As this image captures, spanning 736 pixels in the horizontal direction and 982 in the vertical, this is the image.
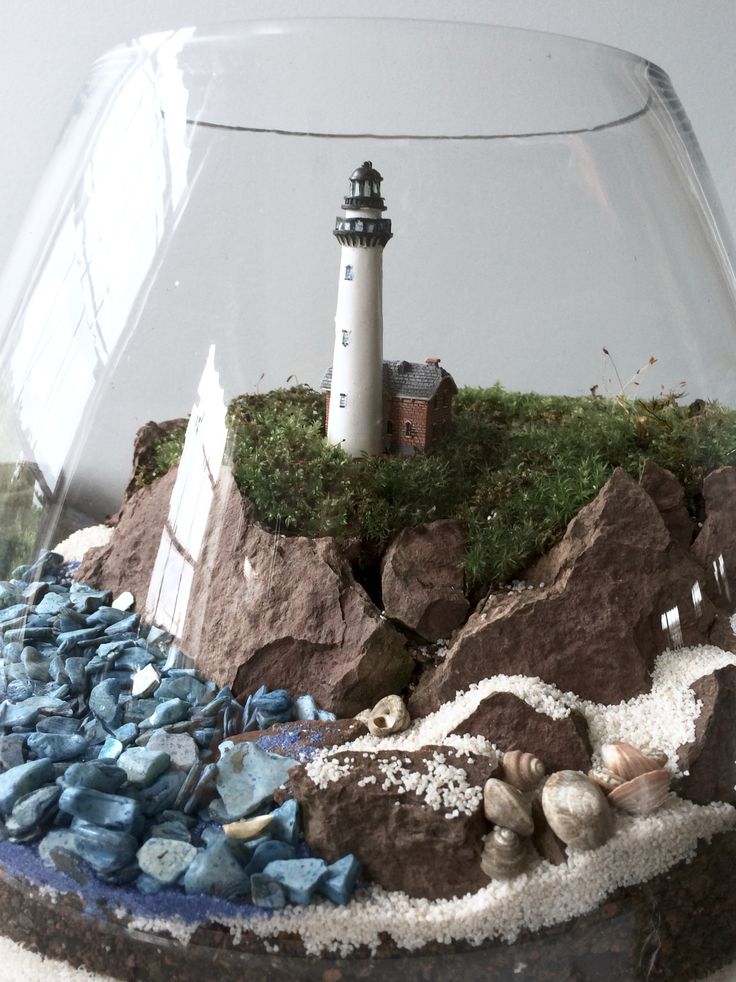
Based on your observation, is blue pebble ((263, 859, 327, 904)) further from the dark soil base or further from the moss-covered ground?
the moss-covered ground

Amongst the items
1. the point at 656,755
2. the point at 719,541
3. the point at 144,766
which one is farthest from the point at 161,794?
the point at 719,541

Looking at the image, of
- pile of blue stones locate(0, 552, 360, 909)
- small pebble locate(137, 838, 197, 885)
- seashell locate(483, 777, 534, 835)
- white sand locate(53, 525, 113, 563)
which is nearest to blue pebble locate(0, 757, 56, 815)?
pile of blue stones locate(0, 552, 360, 909)

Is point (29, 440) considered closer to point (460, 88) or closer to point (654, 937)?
point (460, 88)

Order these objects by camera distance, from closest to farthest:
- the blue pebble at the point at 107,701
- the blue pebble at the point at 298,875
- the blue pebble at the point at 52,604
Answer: the blue pebble at the point at 298,875, the blue pebble at the point at 107,701, the blue pebble at the point at 52,604

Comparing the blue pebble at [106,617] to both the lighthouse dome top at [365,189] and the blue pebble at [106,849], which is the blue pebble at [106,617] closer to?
the blue pebble at [106,849]

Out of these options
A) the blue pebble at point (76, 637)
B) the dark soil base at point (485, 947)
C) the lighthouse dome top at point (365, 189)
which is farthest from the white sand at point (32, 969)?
the lighthouse dome top at point (365, 189)
